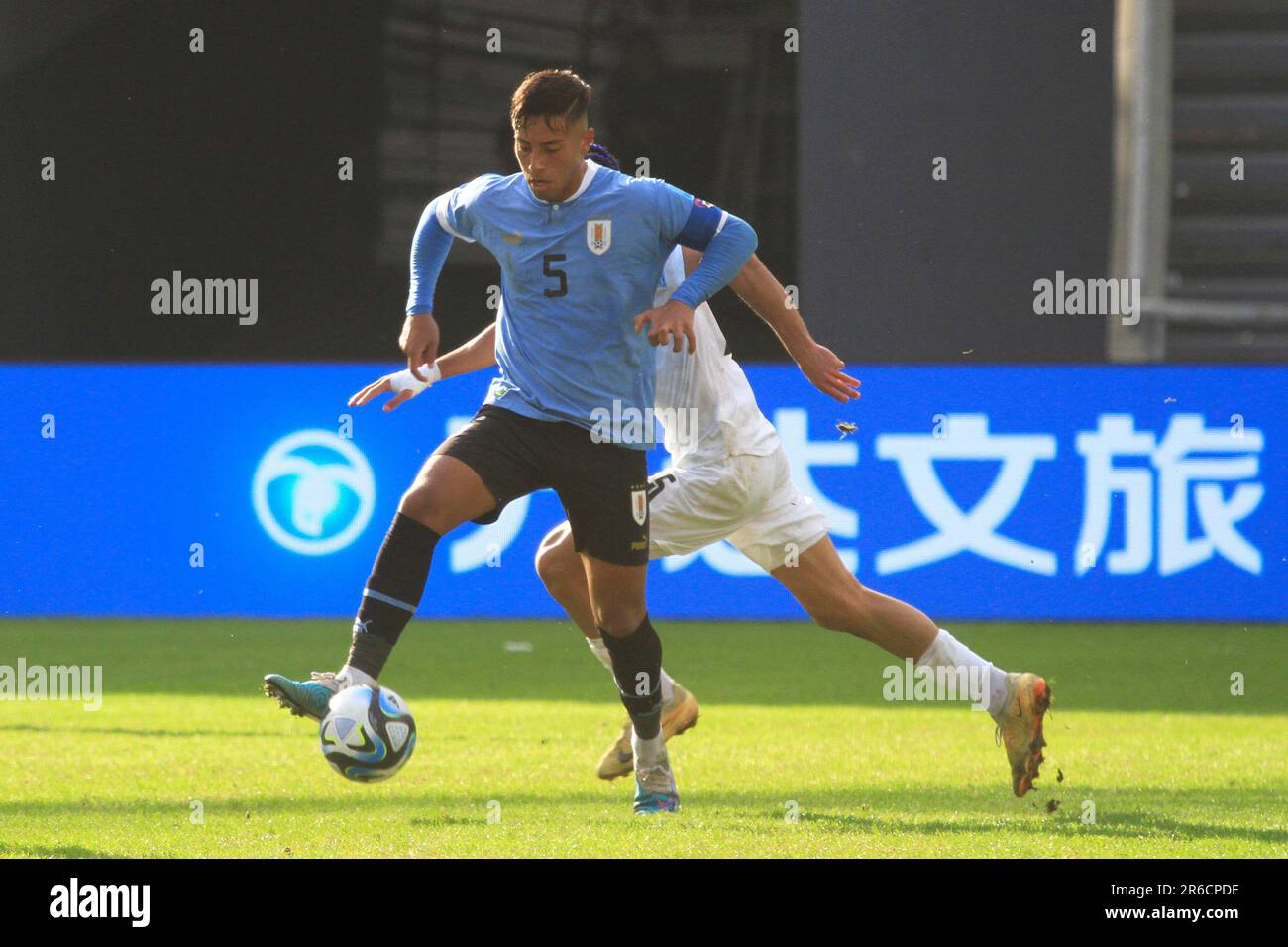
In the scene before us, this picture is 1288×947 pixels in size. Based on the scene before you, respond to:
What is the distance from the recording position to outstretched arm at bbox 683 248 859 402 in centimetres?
542

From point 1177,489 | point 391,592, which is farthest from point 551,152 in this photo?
point 1177,489

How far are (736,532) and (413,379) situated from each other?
1.25 m

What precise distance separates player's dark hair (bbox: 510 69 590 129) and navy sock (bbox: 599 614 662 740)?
4.53 ft

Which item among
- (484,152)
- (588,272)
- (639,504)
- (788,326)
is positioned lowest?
(639,504)

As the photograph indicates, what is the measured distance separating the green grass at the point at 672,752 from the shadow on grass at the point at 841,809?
16 mm

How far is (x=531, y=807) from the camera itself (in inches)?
220

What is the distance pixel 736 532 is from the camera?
20.3ft

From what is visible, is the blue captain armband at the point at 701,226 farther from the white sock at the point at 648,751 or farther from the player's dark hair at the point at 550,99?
the white sock at the point at 648,751

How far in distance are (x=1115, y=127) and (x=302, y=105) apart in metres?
5.12

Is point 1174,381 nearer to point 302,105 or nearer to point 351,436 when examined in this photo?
point 351,436
